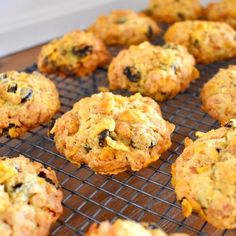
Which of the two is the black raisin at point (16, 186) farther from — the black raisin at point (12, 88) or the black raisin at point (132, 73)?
the black raisin at point (132, 73)

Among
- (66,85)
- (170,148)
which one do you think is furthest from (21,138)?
(170,148)

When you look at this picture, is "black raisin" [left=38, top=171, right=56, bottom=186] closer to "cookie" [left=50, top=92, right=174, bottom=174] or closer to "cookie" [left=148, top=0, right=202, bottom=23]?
"cookie" [left=50, top=92, right=174, bottom=174]

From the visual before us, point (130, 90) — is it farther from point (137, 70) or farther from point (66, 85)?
point (66, 85)

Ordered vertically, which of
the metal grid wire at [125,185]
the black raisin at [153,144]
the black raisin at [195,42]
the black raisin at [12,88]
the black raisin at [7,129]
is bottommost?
the metal grid wire at [125,185]

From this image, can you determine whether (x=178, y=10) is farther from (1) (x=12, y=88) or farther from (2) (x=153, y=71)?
Result: (1) (x=12, y=88)

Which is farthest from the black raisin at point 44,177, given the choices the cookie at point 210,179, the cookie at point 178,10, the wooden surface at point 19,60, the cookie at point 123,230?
the cookie at point 178,10

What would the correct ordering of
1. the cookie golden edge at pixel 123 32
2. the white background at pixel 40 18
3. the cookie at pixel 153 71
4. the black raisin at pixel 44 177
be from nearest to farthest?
the black raisin at pixel 44 177
the cookie at pixel 153 71
the cookie golden edge at pixel 123 32
the white background at pixel 40 18

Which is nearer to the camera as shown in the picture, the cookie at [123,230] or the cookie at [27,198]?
the cookie at [123,230]
